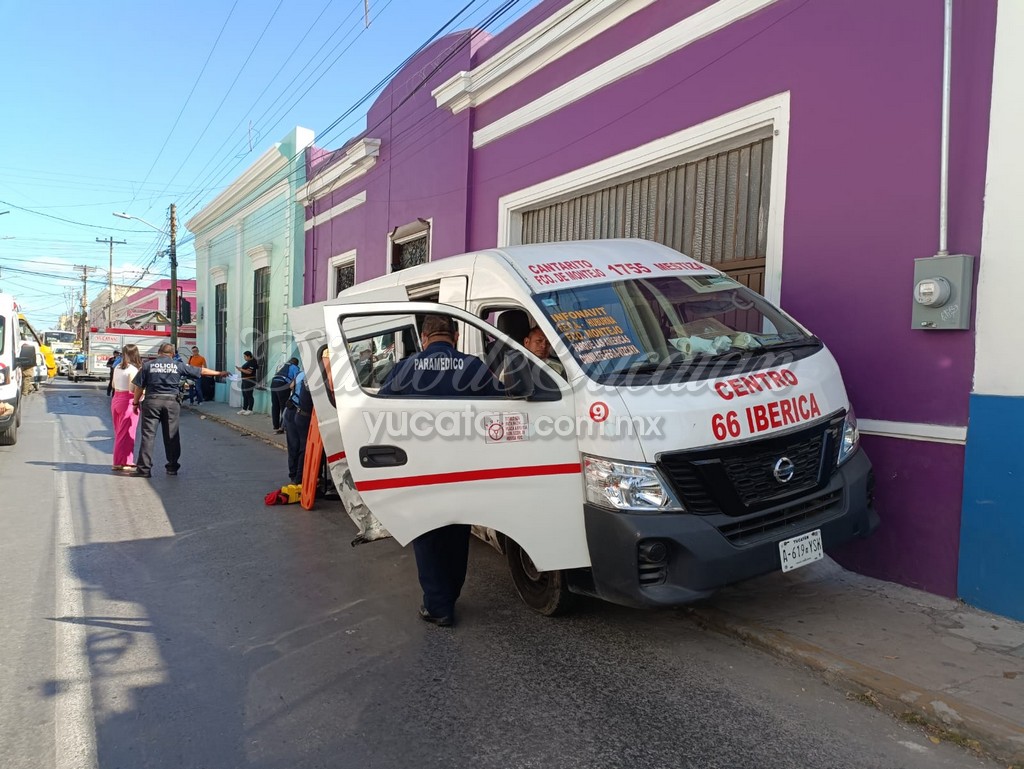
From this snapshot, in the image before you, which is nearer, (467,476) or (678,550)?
(678,550)

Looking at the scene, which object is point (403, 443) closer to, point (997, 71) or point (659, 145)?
point (997, 71)

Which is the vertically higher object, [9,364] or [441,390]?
[441,390]

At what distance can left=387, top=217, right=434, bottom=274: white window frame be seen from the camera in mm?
11719

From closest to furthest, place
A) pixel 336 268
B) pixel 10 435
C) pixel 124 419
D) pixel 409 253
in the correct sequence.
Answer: pixel 124 419 → pixel 10 435 → pixel 409 253 → pixel 336 268

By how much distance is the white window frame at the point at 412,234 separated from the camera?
11.7m

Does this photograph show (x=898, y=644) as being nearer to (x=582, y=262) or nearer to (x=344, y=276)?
(x=582, y=262)

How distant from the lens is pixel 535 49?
8.88m

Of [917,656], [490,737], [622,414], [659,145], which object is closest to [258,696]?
[490,737]

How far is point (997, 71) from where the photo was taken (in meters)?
4.22

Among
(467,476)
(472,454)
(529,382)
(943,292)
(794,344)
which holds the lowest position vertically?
(467,476)

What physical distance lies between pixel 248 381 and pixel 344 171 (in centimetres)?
668

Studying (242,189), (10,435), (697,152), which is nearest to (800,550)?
(697,152)

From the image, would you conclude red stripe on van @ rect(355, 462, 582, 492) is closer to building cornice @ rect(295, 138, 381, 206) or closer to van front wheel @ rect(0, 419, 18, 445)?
van front wheel @ rect(0, 419, 18, 445)

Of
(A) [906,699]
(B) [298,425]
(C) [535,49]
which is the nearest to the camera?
(A) [906,699]
